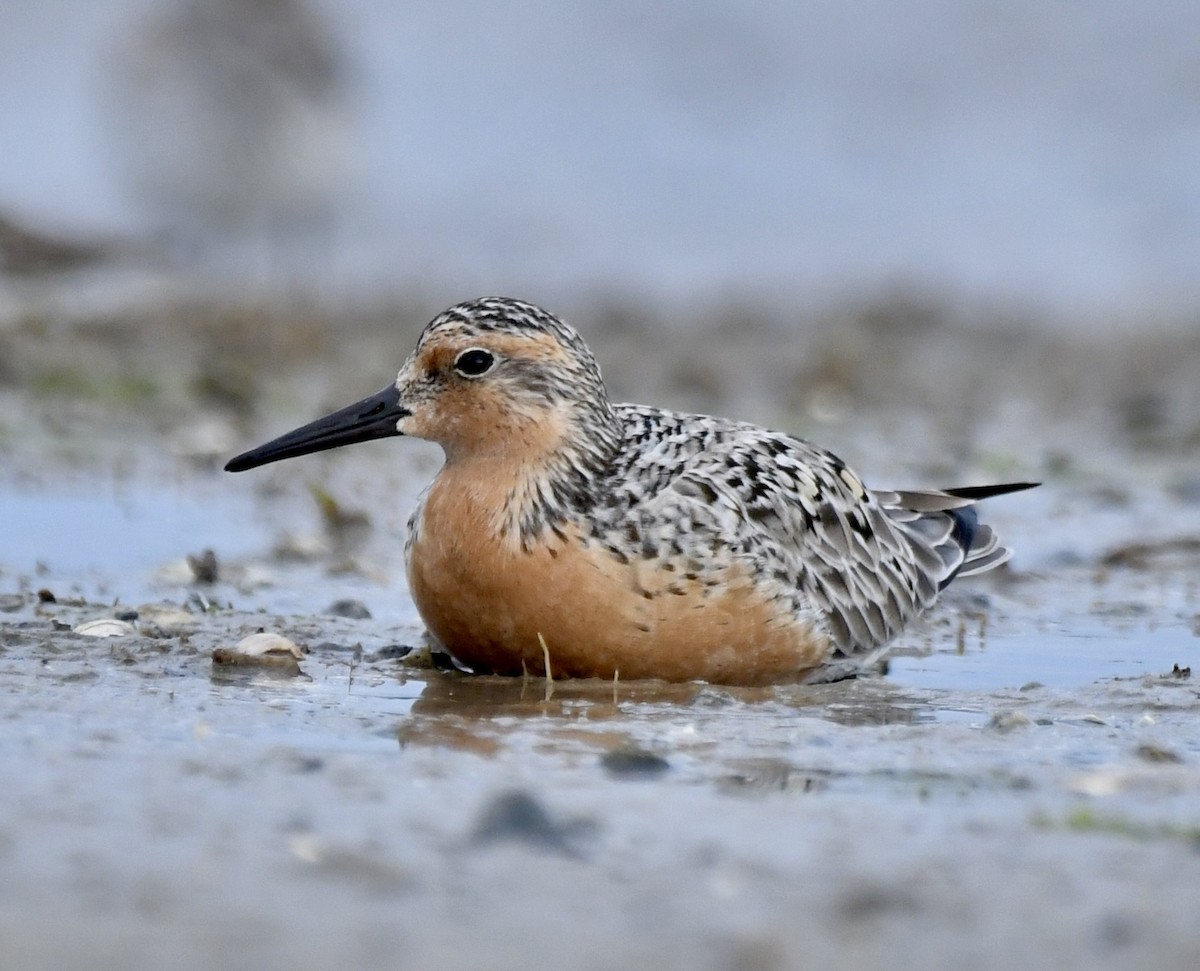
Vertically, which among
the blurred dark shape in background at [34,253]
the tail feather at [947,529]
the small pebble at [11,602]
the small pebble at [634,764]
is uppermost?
the blurred dark shape in background at [34,253]

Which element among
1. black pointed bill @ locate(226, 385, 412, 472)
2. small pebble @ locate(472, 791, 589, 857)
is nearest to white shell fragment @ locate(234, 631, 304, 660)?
black pointed bill @ locate(226, 385, 412, 472)

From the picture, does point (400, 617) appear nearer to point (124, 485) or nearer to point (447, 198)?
point (124, 485)

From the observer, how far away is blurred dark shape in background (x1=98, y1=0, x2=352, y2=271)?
17.4m

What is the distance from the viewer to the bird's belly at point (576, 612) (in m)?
5.95

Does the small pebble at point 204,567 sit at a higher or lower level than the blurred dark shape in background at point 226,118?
lower

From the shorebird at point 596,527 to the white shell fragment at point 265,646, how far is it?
16.9 inches

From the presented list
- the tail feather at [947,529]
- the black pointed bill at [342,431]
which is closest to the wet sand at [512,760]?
the tail feather at [947,529]

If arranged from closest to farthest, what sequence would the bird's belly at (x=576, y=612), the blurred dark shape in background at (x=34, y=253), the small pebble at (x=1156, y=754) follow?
the small pebble at (x=1156, y=754)
the bird's belly at (x=576, y=612)
the blurred dark shape in background at (x=34, y=253)

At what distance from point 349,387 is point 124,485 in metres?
3.15

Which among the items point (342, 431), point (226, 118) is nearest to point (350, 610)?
point (342, 431)

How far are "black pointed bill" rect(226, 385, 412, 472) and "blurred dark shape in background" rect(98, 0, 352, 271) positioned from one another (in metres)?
11.3

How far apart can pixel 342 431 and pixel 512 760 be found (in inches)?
81.8

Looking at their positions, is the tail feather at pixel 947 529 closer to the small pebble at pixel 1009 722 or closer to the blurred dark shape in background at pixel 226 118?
the small pebble at pixel 1009 722

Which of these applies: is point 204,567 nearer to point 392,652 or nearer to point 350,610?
point 350,610
